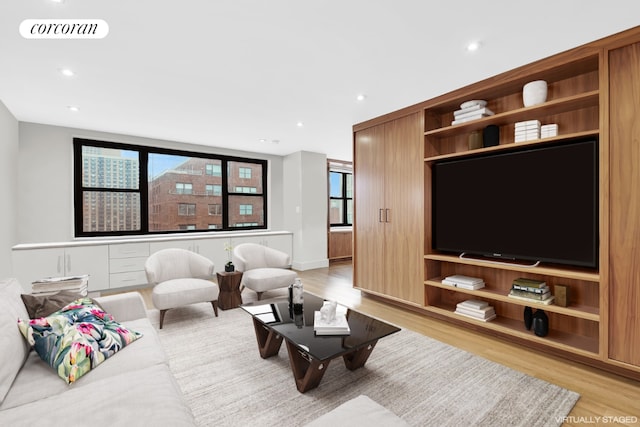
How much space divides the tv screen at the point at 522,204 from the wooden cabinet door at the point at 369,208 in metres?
0.73

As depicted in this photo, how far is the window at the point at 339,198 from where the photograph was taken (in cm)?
762

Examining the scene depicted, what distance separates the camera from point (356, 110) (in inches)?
147

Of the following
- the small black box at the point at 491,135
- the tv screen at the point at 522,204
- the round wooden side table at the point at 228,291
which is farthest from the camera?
the round wooden side table at the point at 228,291

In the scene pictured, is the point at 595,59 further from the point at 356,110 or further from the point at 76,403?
the point at 76,403

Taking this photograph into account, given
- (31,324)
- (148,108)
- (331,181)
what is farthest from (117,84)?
(331,181)

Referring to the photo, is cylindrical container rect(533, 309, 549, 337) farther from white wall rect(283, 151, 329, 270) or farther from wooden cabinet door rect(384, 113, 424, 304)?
white wall rect(283, 151, 329, 270)

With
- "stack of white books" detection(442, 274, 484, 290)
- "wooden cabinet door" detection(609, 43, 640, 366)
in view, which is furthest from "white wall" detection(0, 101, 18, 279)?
"wooden cabinet door" detection(609, 43, 640, 366)

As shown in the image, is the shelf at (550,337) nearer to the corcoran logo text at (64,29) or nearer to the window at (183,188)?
the corcoran logo text at (64,29)

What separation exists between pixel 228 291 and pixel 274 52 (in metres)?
2.70

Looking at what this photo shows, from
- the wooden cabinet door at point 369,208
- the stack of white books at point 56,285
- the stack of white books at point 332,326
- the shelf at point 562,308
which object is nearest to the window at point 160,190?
the stack of white books at point 56,285

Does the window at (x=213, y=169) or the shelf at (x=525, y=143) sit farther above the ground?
the window at (x=213, y=169)

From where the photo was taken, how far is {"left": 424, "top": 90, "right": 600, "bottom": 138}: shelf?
2.33 metres

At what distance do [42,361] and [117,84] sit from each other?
2539mm

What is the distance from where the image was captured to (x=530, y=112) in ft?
8.76
